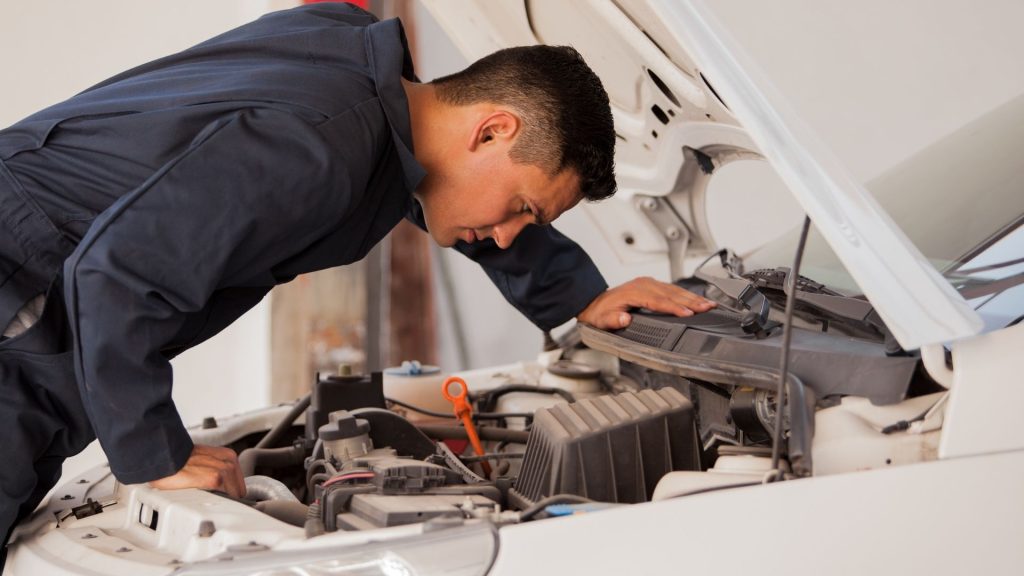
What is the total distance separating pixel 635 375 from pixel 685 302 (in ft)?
1.24

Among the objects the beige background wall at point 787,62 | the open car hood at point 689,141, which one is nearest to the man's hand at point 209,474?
the open car hood at point 689,141

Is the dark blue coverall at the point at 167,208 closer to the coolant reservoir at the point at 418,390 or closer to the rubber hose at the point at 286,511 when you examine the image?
the rubber hose at the point at 286,511

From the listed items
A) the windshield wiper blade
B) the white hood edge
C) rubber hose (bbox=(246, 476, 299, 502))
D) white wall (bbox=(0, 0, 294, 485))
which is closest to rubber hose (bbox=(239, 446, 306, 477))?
rubber hose (bbox=(246, 476, 299, 502))

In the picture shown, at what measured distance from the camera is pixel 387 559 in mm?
1165

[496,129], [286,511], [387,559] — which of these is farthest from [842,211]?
[286,511]

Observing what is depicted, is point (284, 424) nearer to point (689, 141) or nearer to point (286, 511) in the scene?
point (286, 511)

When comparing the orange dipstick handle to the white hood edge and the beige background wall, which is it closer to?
the white hood edge

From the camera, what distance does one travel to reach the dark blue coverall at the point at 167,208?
1.38 metres

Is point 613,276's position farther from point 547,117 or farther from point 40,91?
point 40,91

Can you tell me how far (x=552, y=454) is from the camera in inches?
58.9

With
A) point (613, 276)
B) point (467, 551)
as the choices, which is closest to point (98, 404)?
point (467, 551)

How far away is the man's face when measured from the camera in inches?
65.6

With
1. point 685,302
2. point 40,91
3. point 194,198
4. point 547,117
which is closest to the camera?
point 194,198

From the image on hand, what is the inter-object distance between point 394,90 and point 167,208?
43 centimetres
